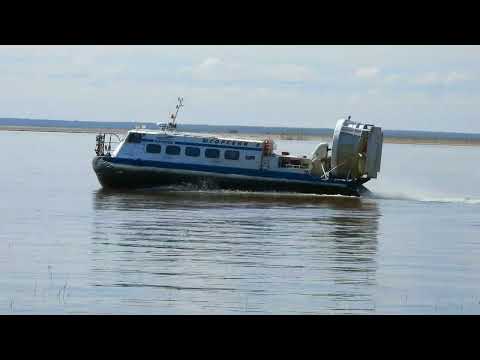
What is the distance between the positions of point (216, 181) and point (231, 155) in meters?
1.18

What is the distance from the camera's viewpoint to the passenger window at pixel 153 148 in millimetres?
38094

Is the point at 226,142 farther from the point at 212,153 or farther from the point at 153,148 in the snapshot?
the point at 153,148

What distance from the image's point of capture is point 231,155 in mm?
38000

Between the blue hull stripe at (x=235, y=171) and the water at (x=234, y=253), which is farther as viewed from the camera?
the blue hull stripe at (x=235, y=171)

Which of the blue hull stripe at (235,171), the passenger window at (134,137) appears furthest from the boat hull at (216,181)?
the passenger window at (134,137)

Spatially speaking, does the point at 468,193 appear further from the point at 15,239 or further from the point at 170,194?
the point at 15,239

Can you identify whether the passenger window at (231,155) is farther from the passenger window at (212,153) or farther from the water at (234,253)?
Answer: the water at (234,253)

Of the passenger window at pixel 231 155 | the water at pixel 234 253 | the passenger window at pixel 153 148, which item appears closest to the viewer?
the water at pixel 234 253

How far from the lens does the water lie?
13.6 m

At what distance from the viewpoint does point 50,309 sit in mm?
12484

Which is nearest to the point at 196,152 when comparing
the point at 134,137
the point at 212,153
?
the point at 212,153

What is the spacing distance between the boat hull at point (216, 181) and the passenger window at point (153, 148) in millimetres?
580
